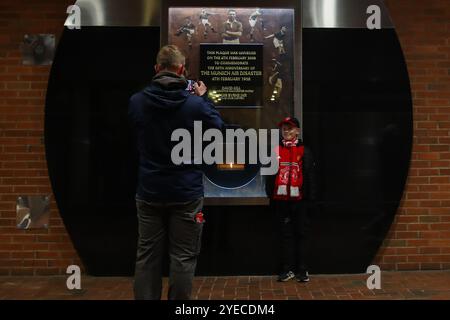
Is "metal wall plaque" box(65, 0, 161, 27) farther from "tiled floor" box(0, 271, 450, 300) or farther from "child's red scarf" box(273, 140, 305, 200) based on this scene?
"tiled floor" box(0, 271, 450, 300)

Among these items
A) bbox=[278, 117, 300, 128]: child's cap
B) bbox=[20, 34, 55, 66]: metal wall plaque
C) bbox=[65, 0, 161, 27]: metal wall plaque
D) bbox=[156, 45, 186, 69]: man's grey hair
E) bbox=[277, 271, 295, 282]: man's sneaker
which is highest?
bbox=[65, 0, 161, 27]: metal wall plaque

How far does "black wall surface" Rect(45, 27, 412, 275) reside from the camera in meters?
4.94

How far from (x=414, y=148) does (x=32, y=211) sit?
13.8 ft

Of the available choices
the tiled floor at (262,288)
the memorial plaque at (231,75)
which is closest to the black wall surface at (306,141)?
the tiled floor at (262,288)

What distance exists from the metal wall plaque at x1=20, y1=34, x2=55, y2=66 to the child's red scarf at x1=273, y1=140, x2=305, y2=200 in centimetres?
272

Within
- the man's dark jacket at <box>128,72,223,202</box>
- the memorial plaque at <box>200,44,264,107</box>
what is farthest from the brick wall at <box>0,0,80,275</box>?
the man's dark jacket at <box>128,72,223,202</box>

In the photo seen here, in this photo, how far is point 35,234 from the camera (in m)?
5.11

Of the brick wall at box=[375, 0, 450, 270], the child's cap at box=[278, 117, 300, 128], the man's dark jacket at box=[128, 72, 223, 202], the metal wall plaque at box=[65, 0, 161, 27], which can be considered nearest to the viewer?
the man's dark jacket at box=[128, 72, 223, 202]

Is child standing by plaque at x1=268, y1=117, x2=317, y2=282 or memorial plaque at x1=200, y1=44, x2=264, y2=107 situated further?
memorial plaque at x1=200, y1=44, x2=264, y2=107

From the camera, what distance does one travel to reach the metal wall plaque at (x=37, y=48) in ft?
16.7

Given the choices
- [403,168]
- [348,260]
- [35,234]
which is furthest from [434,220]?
[35,234]

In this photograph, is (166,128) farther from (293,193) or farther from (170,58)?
(293,193)

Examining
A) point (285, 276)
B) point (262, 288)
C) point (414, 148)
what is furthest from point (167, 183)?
point (414, 148)

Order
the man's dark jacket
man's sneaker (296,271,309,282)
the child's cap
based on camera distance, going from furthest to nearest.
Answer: man's sneaker (296,271,309,282), the child's cap, the man's dark jacket
